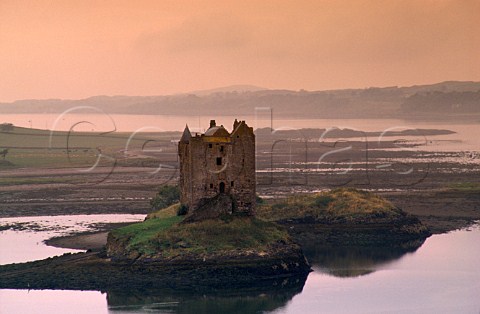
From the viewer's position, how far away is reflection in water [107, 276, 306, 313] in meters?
69.9

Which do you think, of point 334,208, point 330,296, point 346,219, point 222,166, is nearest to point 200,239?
point 222,166

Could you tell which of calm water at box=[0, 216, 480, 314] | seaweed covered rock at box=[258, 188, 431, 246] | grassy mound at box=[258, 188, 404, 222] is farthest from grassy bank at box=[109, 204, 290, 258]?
grassy mound at box=[258, 188, 404, 222]

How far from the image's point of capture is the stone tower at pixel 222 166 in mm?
77750

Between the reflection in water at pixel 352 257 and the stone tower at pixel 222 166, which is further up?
the stone tower at pixel 222 166

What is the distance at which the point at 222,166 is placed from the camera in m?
77.9

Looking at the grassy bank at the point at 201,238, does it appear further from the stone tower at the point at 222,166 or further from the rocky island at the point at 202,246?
the stone tower at the point at 222,166

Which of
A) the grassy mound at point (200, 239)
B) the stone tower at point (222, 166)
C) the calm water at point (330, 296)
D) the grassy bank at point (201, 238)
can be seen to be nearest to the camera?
the calm water at point (330, 296)

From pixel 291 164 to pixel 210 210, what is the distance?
85735mm

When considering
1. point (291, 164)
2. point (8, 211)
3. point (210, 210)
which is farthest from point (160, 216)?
point (291, 164)

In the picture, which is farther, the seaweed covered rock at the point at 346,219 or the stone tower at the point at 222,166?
the seaweed covered rock at the point at 346,219

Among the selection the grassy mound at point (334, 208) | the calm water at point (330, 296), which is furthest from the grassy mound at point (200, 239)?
the grassy mound at point (334, 208)

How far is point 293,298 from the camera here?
238ft

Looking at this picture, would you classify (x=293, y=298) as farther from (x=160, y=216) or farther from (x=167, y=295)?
(x=160, y=216)

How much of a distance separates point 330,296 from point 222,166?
442 inches
